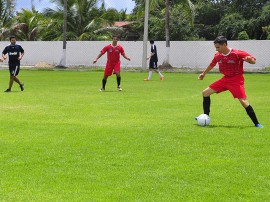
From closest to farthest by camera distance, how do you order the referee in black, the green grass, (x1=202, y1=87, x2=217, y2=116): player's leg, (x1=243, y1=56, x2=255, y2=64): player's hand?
the green grass, (x1=243, y1=56, x2=255, y2=64): player's hand, (x1=202, y1=87, x2=217, y2=116): player's leg, the referee in black

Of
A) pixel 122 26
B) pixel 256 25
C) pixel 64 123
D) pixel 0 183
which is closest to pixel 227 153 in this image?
pixel 0 183

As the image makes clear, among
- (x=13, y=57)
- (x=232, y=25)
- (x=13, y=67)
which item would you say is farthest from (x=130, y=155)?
(x=232, y=25)

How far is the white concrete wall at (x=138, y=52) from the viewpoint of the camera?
41188mm

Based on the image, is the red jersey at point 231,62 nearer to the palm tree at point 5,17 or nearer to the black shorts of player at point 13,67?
the black shorts of player at point 13,67

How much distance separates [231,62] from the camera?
11305 mm

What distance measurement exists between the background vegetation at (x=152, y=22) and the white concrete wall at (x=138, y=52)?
4619 mm

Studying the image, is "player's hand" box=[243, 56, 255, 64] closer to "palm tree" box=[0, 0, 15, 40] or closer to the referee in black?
the referee in black

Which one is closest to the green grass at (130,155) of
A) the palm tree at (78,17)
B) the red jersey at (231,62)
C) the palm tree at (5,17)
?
the red jersey at (231,62)

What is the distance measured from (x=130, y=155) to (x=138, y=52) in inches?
1488

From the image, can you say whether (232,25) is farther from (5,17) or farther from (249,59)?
(249,59)

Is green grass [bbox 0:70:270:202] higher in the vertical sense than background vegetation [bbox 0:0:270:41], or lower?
lower

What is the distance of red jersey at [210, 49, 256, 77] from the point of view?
11.2 meters

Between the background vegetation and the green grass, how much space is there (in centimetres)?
3713

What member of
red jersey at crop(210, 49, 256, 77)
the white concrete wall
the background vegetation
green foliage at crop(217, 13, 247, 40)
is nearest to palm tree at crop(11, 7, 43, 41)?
the background vegetation
